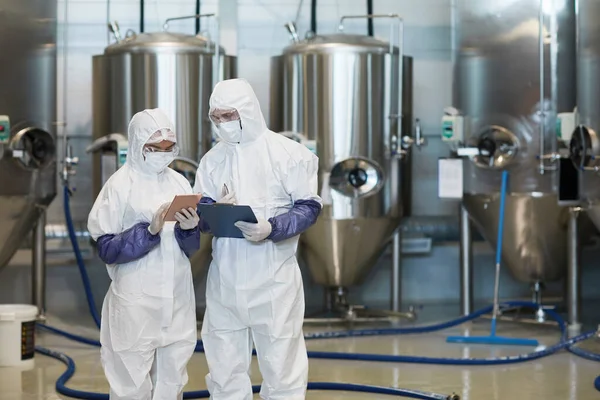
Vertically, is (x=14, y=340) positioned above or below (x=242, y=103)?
below

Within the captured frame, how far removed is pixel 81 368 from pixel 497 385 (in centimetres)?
180

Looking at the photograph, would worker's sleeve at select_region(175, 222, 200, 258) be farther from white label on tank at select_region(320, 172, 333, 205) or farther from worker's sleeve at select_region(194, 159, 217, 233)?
white label on tank at select_region(320, 172, 333, 205)

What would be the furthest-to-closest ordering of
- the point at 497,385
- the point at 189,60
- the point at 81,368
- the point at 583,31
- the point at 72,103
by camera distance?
the point at 72,103, the point at 189,60, the point at 583,31, the point at 81,368, the point at 497,385

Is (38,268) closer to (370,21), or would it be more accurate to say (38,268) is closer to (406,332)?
(406,332)

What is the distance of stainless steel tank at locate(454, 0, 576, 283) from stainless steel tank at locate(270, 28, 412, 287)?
45 cm

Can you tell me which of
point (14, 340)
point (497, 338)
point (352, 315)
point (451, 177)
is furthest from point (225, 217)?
point (352, 315)

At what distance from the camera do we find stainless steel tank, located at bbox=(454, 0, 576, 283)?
5.99m

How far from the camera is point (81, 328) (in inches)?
245

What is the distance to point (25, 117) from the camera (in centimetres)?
578

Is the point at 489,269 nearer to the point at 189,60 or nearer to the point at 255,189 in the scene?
the point at 189,60

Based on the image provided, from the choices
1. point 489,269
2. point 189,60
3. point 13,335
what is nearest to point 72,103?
point 189,60

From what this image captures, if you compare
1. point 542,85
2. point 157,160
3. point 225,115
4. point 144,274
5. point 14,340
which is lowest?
point 14,340

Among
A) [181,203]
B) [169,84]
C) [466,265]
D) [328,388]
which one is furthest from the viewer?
[466,265]

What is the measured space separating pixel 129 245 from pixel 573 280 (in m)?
3.06
